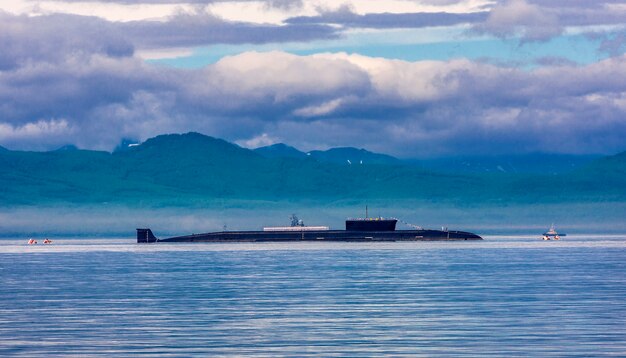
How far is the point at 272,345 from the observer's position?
45.1 meters

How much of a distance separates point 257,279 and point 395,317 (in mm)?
36309

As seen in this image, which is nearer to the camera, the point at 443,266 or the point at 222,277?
the point at 222,277

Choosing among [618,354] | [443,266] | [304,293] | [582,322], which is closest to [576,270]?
[443,266]

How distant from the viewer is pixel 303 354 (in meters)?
42.3

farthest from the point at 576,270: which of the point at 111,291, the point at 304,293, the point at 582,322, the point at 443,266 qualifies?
the point at 582,322

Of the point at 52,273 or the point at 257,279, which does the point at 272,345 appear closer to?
the point at 257,279

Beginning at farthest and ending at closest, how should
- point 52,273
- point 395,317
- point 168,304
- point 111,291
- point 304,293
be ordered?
point 52,273 → point 111,291 → point 304,293 → point 168,304 → point 395,317

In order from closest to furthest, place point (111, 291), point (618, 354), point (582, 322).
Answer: point (618, 354), point (582, 322), point (111, 291)

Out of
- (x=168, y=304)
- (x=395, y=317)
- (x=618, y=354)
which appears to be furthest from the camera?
(x=168, y=304)

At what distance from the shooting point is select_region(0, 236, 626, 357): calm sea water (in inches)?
1748

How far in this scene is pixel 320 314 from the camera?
57688 millimetres

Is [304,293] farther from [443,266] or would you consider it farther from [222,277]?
[443,266]

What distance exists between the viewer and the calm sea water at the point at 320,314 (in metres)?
44.4

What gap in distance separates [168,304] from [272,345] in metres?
21.4
